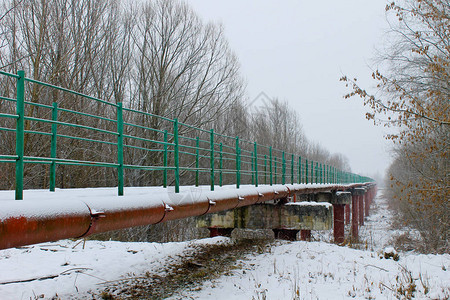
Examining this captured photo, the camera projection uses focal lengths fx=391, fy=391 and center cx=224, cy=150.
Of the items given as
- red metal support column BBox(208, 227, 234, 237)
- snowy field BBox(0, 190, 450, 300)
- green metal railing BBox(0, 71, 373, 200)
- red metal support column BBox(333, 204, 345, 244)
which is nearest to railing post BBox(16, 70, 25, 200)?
green metal railing BBox(0, 71, 373, 200)

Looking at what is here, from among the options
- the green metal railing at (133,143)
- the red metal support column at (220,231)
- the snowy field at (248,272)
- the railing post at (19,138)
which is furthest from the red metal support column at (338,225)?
the railing post at (19,138)

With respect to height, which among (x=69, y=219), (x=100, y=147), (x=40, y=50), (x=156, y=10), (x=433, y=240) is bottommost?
(x=433, y=240)

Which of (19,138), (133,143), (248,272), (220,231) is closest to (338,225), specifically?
(220,231)

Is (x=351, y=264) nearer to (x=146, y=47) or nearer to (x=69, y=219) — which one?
(x=69, y=219)

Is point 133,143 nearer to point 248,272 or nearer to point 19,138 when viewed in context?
point 248,272

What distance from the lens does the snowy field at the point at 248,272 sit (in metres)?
6.23

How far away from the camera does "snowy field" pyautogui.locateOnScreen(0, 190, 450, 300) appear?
623 cm

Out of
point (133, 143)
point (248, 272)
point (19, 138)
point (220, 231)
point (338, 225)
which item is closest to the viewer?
point (19, 138)

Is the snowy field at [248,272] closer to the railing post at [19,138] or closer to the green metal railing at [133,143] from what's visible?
the green metal railing at [133,143]

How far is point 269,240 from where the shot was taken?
37.3 feet

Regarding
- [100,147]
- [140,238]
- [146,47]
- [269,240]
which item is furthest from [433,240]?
[146,47]

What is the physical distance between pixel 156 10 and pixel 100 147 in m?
7.55

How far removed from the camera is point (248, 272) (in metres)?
7.76

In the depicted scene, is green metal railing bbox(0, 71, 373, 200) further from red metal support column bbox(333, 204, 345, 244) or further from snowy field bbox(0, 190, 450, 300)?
red metal support column bbox(333, 204, 345, 244)
